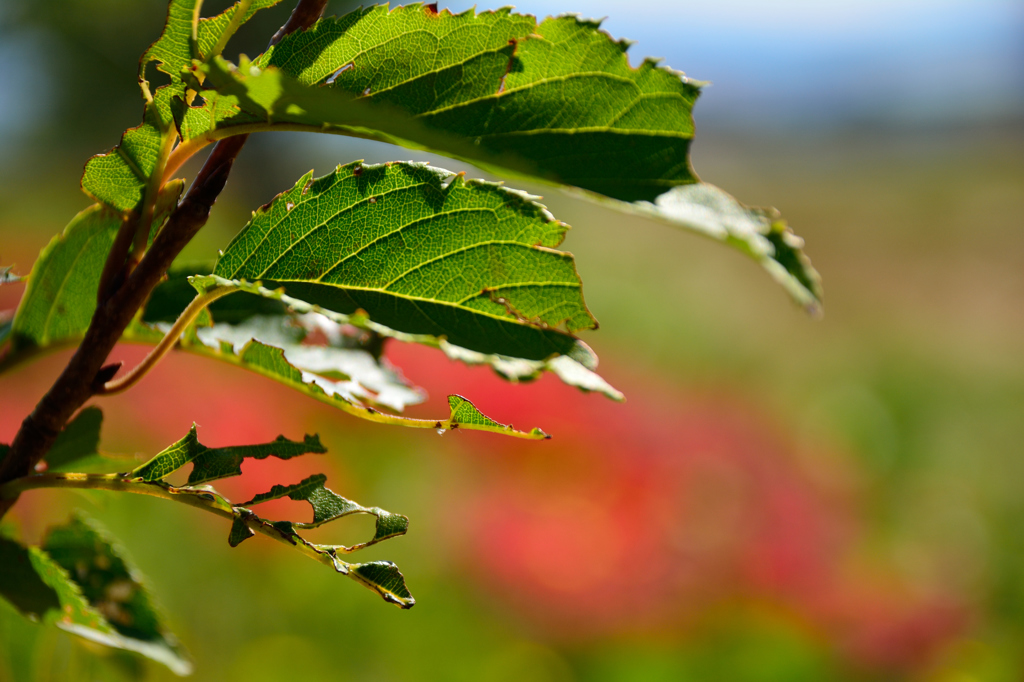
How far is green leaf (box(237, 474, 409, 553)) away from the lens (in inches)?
10.7

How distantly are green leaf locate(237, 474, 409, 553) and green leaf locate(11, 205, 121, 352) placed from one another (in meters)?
0.17

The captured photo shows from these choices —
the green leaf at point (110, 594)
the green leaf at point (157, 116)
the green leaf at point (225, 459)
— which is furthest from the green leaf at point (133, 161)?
the green leaf at point (110, 594)

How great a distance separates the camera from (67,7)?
639 centimetres

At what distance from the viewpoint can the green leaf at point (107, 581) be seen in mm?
418

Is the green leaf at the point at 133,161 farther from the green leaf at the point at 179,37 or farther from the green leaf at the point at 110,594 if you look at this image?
the green leaf at the point at 110,594

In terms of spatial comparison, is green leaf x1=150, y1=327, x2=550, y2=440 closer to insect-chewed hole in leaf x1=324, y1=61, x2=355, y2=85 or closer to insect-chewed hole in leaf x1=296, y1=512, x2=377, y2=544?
insect-chewed hole in leaf x1=324, y1=61, x2=355, y2=85

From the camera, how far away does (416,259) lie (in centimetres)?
28

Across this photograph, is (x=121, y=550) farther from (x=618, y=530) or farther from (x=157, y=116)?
(x=618, y=530)

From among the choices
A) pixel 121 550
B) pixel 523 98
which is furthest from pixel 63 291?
pixel 523 98

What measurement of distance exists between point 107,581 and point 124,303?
22 centimetres

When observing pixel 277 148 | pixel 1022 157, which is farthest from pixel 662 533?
pixel 1022 157

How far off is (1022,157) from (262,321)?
1353 cm

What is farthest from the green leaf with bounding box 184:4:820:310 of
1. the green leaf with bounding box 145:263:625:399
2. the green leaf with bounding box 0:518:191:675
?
the green leaf with bounding box 0:518:191:675

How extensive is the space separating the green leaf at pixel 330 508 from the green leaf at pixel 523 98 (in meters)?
0.13
